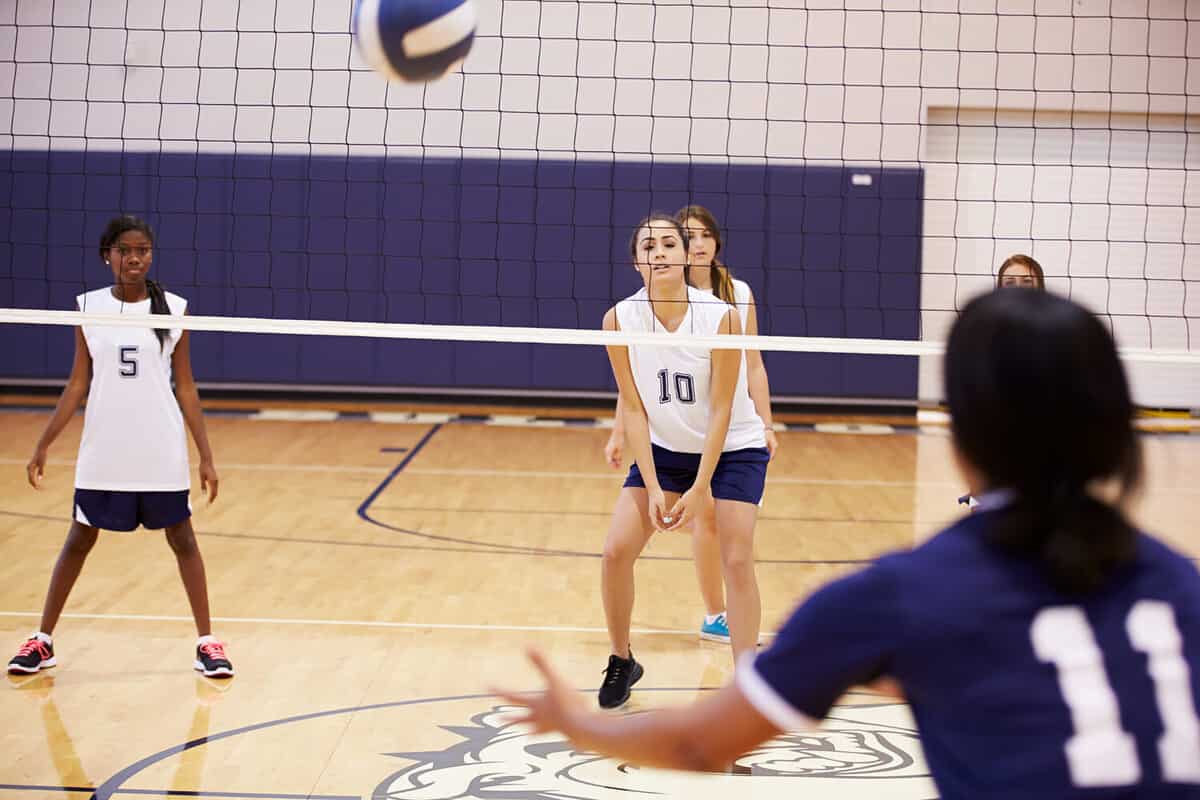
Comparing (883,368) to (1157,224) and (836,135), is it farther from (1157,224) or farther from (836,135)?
(1157,224)

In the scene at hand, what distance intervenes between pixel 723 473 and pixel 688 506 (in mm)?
177

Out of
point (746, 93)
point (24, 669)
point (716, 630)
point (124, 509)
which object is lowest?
point (24, 669)

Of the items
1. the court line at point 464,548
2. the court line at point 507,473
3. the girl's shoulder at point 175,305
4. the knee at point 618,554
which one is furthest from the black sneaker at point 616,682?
the court line at point 507,473

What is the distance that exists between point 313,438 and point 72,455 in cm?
177

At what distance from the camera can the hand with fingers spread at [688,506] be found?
397 cm

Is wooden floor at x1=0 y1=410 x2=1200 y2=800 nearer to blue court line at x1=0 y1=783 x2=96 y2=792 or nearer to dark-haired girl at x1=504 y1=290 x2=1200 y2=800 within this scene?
blue court line at x1=0 y1=783 x2=96 y2=792

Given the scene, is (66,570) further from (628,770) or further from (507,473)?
(507,473)

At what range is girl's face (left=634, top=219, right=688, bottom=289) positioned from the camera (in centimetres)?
405

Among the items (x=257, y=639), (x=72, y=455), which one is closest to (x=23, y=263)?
(x=72, y=455)

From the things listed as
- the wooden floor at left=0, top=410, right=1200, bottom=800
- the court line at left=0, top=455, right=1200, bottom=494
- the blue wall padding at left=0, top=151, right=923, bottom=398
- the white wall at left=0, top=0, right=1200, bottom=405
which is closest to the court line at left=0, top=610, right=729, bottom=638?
the wooden floor at left=0, top=410, right=1200, bottom=800

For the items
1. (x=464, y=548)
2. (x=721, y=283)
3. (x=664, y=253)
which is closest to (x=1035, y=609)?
(x=664, y=253)

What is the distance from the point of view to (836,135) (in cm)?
1213

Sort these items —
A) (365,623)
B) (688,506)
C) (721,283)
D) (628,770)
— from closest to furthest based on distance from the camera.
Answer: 1. (628,770)
2. (688,506)
3. (721,283)
4. (365,623)

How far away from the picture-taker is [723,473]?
4098 mm
